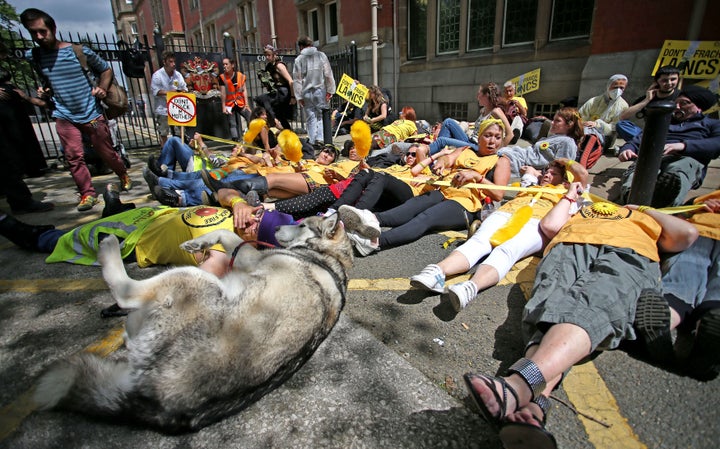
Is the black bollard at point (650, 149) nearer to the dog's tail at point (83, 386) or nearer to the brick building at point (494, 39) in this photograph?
the dog's tail at point (83, 386)

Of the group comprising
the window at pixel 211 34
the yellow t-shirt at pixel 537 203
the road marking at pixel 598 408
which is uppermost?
the window at pixel 211 34

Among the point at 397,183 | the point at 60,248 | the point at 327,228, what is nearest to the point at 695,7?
the point at 397,183

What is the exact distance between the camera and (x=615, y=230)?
2688 mm

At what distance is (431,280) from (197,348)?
5.87 ft

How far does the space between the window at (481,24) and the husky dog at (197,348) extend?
12150 mm

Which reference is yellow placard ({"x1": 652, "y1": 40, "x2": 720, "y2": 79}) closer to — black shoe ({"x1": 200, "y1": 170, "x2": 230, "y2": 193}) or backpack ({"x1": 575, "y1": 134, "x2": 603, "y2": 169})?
backpack ({"x1": 575, "y1": 134, "x2": 603, "y2": 169})

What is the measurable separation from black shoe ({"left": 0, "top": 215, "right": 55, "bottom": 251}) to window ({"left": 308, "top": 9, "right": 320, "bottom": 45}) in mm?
17423

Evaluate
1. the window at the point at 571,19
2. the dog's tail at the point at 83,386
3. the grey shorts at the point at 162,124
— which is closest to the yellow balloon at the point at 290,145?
the dog's tail at the point at 83,386

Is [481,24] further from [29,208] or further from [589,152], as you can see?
[29,208]

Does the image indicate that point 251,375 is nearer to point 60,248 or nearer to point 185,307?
point 185,307

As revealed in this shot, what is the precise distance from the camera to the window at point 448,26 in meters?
12.2

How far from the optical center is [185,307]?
1.87 meters

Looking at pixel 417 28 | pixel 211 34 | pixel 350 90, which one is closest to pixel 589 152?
pixel 350 90

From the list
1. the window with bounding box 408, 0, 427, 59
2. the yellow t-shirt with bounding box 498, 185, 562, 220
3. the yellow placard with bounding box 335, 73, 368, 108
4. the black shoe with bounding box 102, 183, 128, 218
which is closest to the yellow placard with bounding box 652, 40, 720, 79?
the yellow t-shirt with bounding box 498, 185, 562, 220
